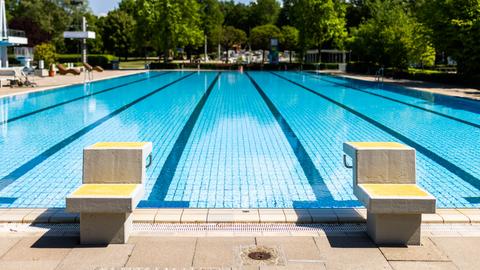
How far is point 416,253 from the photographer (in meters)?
3.98

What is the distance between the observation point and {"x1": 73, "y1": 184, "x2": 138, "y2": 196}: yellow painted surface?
13.6 ft

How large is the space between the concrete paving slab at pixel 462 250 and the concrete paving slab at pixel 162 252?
199 cm

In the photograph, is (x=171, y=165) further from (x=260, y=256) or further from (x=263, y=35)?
(x=263, y=35)

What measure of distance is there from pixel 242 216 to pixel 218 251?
0.88 metres

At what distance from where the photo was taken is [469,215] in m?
4.86

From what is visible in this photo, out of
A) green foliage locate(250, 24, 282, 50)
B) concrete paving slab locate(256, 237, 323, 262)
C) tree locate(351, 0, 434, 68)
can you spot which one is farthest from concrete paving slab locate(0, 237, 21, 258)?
green foliage locate(250, 24, 282, 50)

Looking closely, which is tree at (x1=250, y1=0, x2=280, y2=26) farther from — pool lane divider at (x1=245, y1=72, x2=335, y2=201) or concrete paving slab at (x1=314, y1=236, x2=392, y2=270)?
concrete paving slab at (x1=314, y1=236, x2=392, y2=270)

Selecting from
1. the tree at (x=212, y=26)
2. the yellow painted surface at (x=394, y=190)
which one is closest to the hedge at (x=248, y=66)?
the tree at (x=212, y=26)

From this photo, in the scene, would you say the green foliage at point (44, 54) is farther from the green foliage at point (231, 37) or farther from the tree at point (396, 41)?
the green foliage at point (231, 37)

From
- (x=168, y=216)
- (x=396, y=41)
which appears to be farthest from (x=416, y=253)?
(x=396, y=41)

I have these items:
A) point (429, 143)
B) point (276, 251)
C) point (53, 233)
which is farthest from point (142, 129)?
point (276, 251)

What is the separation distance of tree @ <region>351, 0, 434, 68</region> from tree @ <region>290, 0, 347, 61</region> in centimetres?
947

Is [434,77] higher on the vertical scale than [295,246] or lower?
higher

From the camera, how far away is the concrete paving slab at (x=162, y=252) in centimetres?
374
